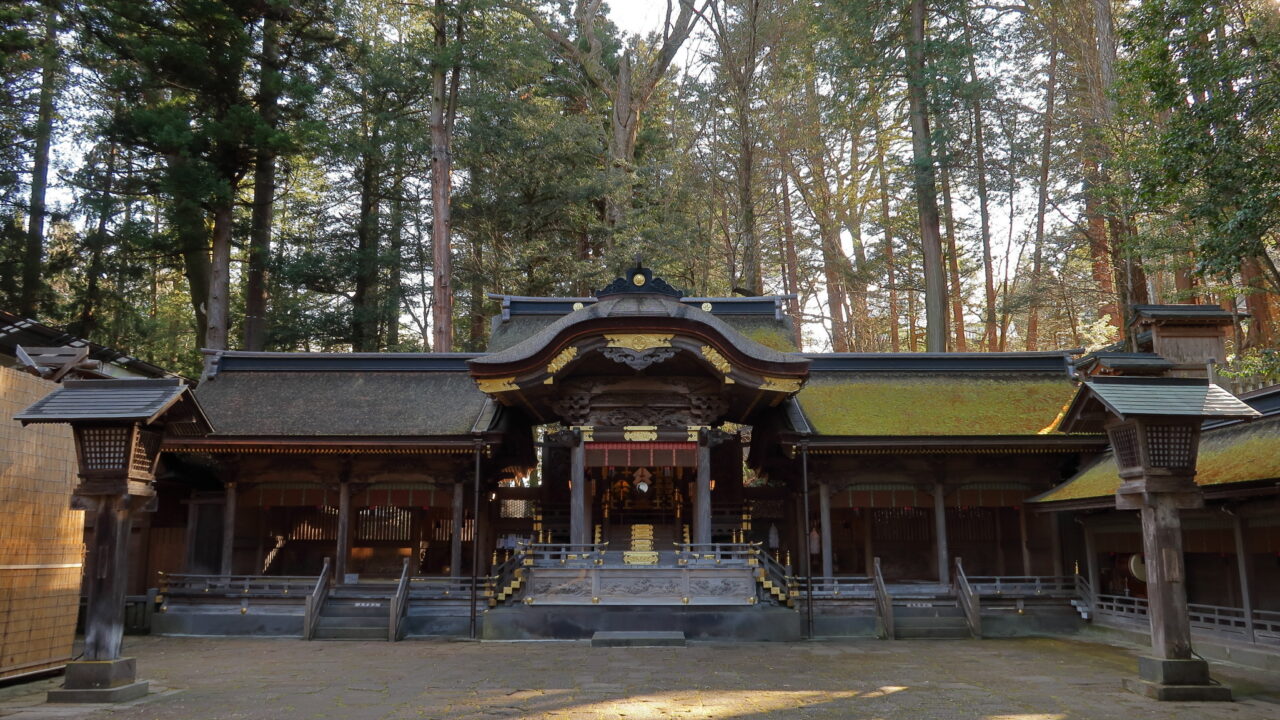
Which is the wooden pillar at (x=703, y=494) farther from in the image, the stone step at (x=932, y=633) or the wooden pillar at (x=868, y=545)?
the wooden pillar at (x=868, y=545)

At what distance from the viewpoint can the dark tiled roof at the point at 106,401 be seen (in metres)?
9.43

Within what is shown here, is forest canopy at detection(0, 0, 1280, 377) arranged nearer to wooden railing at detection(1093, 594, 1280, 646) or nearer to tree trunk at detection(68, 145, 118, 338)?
tree trunk at detection(68, 145, 118, 338)

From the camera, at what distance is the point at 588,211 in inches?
1228

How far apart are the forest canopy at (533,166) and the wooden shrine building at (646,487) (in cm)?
533

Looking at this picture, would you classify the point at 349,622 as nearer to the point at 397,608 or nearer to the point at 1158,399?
the point at 397,608

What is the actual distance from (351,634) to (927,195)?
20088 millimetres

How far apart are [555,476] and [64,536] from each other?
33.6 feet

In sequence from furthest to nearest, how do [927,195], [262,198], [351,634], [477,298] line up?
[477,298], [262,198], [927,195], [351,634]

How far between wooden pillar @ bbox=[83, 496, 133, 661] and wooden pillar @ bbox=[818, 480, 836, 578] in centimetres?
1195

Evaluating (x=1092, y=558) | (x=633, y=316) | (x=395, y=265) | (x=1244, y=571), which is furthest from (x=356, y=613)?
(x=395, y=265)

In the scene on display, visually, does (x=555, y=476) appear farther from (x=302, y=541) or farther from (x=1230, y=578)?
(x=1230, y=578)

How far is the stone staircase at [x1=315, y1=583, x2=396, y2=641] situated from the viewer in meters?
15.1

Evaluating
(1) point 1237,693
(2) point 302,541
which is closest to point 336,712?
(1) point 1237,693

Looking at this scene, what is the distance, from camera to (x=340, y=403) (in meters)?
17.9
